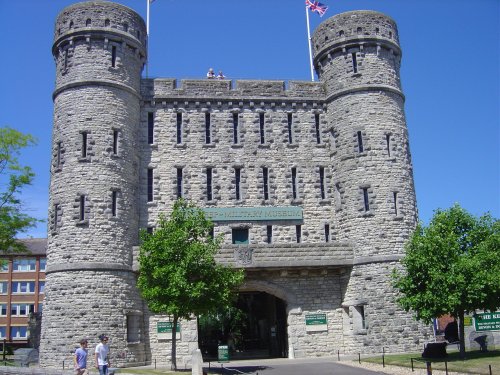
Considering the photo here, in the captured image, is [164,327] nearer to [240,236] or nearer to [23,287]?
[240,236]

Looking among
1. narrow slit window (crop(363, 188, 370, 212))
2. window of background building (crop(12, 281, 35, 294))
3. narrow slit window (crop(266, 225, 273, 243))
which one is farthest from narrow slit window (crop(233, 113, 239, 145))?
window of background building (crop(12, 281, 35, 294))

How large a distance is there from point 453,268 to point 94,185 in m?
17.1

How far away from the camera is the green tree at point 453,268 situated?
23312mm

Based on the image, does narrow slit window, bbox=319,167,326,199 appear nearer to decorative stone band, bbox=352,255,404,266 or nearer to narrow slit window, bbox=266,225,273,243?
narrow slit window, bbox=266,225,273,243

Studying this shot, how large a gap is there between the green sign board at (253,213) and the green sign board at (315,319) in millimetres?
5236

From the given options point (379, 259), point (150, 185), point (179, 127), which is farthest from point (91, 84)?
point (379, 259)

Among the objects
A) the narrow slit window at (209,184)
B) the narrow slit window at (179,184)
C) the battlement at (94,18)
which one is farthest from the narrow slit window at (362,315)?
the battlement at (94,18)

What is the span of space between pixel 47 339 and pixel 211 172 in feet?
38.7

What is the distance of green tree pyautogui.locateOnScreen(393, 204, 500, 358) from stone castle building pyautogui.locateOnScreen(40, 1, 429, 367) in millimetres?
3633

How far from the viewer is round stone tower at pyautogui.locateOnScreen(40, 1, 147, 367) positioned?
2633 cm

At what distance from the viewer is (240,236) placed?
100.0ft

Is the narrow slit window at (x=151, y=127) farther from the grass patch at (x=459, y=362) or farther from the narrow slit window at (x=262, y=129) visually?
the grass patch at (x=459, y=362)

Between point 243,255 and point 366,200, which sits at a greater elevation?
point 366,200

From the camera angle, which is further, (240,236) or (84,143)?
(240,236)
